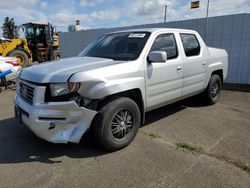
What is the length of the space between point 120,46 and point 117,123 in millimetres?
1570

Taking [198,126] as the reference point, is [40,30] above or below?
above

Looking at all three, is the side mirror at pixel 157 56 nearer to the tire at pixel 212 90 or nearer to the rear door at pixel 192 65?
the rear door at pixel 192 65

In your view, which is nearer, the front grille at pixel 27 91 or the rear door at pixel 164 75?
the front grille at pixel 27 91

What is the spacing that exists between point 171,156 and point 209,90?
2.97 m

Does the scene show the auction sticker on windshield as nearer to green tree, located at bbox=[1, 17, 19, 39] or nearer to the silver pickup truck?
the silver pickup truck

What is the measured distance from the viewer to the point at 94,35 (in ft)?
42.3

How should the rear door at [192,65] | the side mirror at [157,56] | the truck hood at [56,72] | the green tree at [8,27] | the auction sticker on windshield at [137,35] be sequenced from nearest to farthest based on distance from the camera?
1. the truck hood at [56,72]
2. the side mirror at [157,56]
3. the auction sticker on windshield at [137,35]
4. the rear door at [192,65]
5. the green tree at [8,27]

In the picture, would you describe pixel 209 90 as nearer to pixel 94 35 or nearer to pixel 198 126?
pixel 198 126

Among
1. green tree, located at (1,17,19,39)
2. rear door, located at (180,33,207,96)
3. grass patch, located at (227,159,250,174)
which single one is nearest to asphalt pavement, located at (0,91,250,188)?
grass patch, located at (227,159,250,174)

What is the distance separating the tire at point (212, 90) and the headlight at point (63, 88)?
3.82 metres

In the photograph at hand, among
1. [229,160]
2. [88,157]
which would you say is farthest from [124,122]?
[229,160]

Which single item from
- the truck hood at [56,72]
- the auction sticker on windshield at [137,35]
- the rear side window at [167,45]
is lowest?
the truck hood at [56,72]

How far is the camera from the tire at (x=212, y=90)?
5.88m

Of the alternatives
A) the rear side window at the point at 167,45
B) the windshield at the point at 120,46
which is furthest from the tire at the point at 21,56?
the rear side window at the point at 167,45
